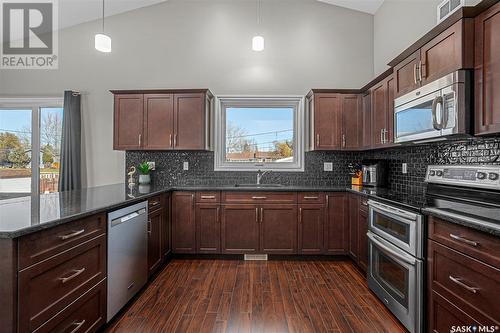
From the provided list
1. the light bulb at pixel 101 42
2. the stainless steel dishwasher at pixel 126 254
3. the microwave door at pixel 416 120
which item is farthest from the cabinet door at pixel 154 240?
the microwave door at pixel 416 120

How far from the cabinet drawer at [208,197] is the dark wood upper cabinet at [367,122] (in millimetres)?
1959

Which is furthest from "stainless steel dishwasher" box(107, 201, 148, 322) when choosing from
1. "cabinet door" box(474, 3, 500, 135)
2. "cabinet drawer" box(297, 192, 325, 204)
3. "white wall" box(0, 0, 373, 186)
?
"cabinet door" box(474, 3, 500, 135)

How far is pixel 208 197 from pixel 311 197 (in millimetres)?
1285

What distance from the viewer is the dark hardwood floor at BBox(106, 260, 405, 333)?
2.10 metres

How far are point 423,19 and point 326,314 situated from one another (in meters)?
3.06

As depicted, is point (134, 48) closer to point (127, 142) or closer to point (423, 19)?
point (127, 142)

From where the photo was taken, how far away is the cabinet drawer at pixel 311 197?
348cm

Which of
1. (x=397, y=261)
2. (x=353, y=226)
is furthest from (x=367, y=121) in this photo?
(x=397, y=261)

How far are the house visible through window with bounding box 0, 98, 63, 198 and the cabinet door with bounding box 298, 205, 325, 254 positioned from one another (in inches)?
148

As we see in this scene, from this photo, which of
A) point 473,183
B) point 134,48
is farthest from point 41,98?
point 473,183

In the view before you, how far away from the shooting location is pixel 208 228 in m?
3.51

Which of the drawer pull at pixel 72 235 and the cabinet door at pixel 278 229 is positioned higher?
the drawer pull at pixel 72 235

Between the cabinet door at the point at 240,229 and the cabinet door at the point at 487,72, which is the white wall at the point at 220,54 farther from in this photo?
the cabinet door at the point at 487,72

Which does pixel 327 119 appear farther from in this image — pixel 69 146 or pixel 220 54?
pixel 69 146
